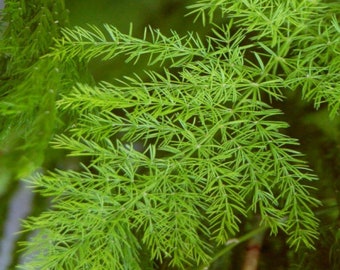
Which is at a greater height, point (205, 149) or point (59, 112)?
point (59, 112)

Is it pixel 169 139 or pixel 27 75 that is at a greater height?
pixel 27 75

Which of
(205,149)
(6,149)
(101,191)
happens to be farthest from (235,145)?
(6,149)

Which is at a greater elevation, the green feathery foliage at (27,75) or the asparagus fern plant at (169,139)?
the green feathery foliage at (27,75)

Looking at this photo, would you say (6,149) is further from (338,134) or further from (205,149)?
(338,134)

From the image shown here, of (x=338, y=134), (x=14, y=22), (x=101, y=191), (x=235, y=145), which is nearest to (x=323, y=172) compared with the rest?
(x=338, y=134)

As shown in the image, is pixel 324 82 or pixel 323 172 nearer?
pixel 324 82

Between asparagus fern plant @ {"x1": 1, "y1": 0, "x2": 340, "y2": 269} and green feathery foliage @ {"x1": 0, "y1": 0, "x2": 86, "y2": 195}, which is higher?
green feathery foliage @ {"x1": 0, "y1": 0, "x2": 86, "y2": 195}

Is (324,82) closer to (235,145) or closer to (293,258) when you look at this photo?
(235,145)

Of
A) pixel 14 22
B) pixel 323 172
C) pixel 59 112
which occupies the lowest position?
pixel 323 172

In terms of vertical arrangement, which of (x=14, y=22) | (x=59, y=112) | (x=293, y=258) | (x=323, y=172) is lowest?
(x=293, y=258)
